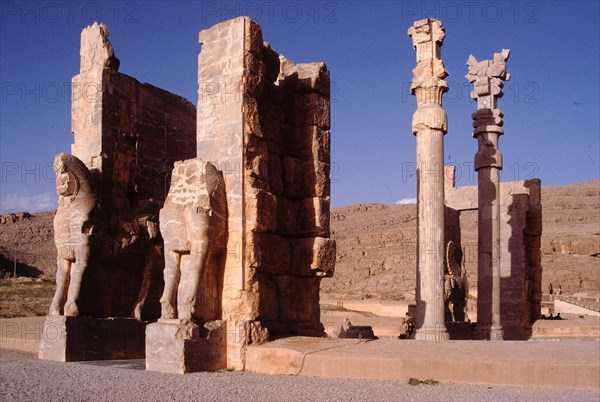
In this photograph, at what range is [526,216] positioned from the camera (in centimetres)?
2003

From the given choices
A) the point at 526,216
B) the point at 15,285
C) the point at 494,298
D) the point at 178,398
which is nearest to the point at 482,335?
the point at 494,298

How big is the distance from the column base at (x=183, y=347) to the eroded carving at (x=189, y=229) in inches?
7.2

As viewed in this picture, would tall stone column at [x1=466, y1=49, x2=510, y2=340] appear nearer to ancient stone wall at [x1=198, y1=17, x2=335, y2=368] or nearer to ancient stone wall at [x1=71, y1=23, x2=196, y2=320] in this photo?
ancient stone wall at [x1=198, y1=17, x2=335, y2=368]

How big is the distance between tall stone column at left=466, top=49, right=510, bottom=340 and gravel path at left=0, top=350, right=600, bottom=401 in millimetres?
10342

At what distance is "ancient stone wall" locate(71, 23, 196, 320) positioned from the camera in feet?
32.5

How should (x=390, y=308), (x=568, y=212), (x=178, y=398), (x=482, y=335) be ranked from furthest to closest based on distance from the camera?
(x=568, y=212)
(x=390, y=308)
(x=482, y=335)
(x=178, y=398)

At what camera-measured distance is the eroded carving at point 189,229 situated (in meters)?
7.49

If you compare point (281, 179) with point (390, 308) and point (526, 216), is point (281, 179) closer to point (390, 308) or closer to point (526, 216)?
point (526, 216)

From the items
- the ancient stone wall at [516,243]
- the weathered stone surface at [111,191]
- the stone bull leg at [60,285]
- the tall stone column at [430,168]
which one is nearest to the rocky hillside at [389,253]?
the ancient stone wall at [516,243]

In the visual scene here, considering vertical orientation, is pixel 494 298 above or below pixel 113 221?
below

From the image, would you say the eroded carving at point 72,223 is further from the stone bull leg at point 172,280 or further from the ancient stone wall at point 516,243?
the ancient stone wall at point 516,243

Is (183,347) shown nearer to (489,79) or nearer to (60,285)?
(60,285)

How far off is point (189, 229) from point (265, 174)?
117cm

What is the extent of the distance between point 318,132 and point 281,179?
0.88 metres
